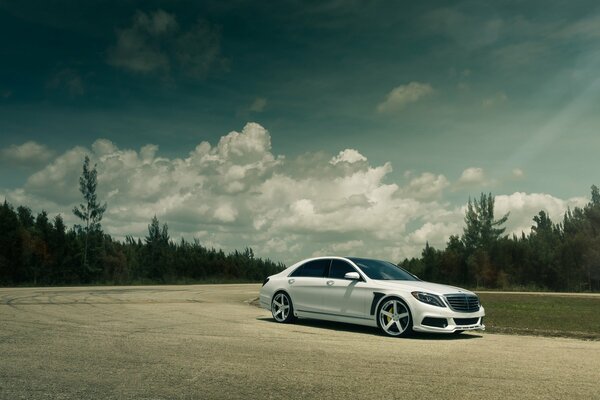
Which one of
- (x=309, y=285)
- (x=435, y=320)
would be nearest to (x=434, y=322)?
(x=435, y=320)

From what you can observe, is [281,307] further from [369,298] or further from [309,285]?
[369,298]

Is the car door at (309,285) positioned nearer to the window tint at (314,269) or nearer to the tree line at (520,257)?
the window tint at (314,269)

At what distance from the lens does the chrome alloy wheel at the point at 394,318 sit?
1079 cm

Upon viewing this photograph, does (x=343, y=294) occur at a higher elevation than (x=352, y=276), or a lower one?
lower

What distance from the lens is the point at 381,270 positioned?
12258 millimetres

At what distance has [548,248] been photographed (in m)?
74.9

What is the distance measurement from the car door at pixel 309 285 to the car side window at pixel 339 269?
0.54 ft

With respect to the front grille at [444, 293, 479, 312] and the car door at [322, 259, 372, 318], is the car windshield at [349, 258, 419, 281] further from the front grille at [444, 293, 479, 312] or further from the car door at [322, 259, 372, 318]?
the front grille at [444, 293, 479, 312]

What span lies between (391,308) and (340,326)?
1947mm

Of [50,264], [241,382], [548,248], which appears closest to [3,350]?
[241,382]

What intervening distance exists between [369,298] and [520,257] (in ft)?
227

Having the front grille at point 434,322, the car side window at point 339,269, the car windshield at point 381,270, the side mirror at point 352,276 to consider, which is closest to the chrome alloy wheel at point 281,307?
the car side window at point 339,269

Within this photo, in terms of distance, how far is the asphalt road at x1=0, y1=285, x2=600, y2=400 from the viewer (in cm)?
595

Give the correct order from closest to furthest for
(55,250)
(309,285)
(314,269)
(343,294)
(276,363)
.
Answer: (276,363) → (343,294) → (309,285) → (314,269) → (55,250)
